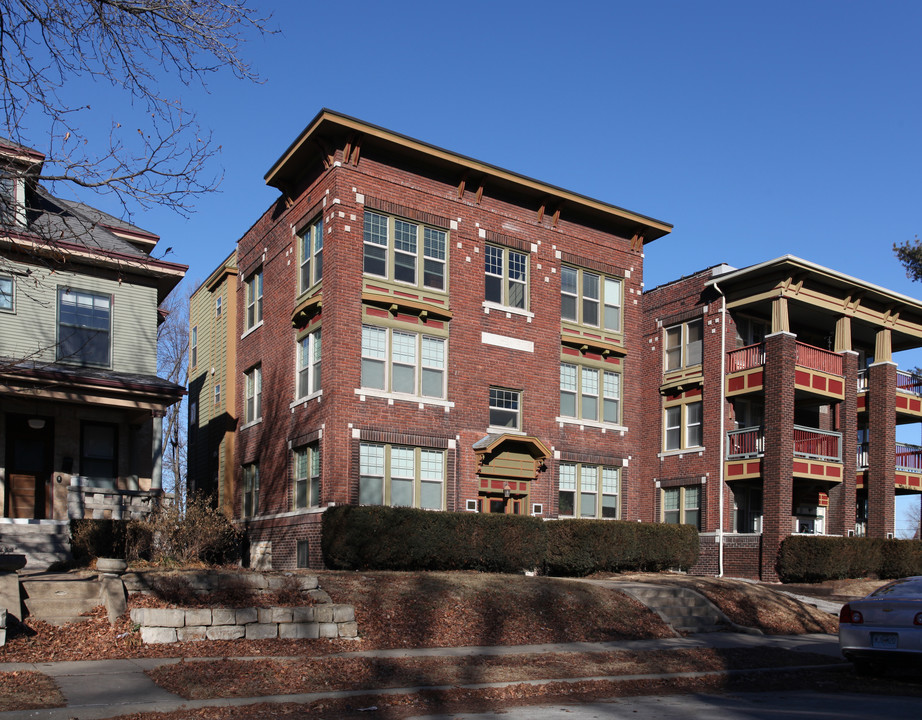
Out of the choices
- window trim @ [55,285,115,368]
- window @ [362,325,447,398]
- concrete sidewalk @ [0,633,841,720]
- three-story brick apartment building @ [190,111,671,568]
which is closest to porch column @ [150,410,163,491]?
window trim @ [55,285,115,368]

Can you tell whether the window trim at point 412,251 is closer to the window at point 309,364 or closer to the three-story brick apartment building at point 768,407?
the window at point 309,364

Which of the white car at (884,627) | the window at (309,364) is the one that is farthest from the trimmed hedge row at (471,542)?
the white car at (884,627)

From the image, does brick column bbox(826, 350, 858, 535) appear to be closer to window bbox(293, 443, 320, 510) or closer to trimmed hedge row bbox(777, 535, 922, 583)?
trimmed hedge row bbox(777, 535, 922, 583)

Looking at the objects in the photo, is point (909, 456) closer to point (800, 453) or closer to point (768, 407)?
point (800, 453)

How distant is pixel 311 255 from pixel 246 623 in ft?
46.6

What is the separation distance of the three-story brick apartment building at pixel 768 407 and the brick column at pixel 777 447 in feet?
0.13

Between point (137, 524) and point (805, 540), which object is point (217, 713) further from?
point (805, 540)

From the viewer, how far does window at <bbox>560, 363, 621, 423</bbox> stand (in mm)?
27750

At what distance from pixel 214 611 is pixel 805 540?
72.1 ft

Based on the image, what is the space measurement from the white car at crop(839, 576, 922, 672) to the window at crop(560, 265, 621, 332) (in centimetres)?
1612

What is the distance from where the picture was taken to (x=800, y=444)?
31766 mm

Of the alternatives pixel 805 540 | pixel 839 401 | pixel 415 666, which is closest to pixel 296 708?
pixel 415 666

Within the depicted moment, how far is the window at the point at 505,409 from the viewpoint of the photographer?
26.1 metres

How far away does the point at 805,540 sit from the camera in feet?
95.8
